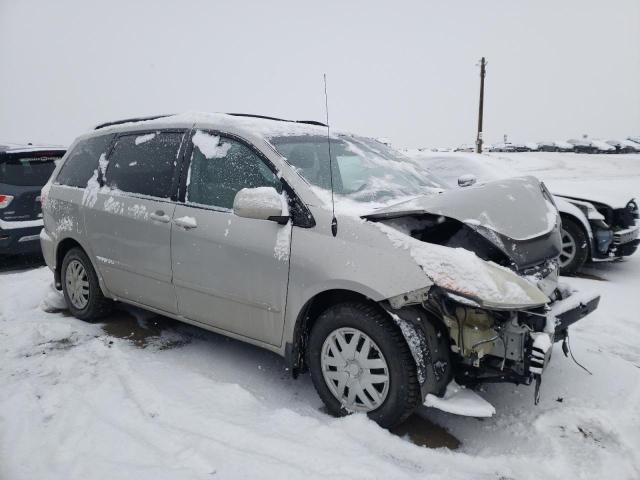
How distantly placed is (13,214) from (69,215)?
2.75m

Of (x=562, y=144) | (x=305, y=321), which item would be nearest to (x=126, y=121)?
(x=305, y=321)

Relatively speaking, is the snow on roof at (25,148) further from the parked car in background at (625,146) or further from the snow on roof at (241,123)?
the parked car in background at (625,146)

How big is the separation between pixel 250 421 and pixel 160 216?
1589 millimetres

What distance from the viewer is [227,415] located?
2.84 metres

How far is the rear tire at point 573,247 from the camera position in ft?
18.3

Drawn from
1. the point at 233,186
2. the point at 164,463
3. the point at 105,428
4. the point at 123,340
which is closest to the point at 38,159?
the point at 123,340

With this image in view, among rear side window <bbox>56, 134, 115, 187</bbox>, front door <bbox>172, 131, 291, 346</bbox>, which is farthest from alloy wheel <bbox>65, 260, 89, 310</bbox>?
front door <bbox>172, 131, 291, 346</bbox>

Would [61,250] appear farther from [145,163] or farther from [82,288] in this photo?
[145,163]

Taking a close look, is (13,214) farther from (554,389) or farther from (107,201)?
(554,389)

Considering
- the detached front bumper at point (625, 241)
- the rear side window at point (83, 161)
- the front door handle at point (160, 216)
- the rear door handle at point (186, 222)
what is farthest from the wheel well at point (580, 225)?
the rear side window at point (83, 161)

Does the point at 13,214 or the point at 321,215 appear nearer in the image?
the point at 321,215

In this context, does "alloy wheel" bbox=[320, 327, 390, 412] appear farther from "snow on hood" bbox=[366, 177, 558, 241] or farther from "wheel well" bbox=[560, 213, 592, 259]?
"wheel well" bbox=[560, 213, 592, 259]

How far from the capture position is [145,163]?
12.6 ft

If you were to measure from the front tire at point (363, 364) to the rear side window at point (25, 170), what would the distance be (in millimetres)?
5636
